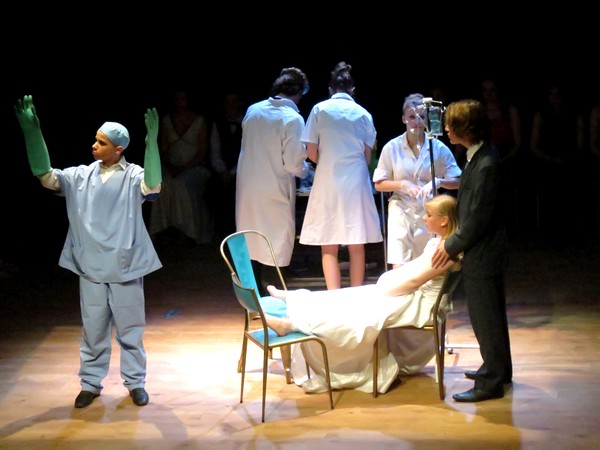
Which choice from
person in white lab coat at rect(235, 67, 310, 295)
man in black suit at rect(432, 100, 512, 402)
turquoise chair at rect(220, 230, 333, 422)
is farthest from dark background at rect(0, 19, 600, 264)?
man in black suit at rect(432, 100, 512, 402)

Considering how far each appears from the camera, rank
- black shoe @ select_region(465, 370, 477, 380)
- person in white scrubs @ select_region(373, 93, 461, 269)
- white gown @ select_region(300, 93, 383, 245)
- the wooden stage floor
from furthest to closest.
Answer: white gown @ select_region(300, 93, 383, 245), person in white scrubs @ select_region(373, 93, 461, 269), black shoe @ select_region(465, 370, 477, 380), the wooden stage floor

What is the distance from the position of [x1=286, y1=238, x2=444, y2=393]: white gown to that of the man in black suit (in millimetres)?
228

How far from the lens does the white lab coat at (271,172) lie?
6023 mm

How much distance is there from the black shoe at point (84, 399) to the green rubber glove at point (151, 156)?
3.21 ft

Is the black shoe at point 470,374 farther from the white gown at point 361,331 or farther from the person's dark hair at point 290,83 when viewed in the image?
the person's dark hair at point 290,83

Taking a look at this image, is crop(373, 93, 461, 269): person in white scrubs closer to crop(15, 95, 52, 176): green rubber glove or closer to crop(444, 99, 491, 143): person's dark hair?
crop(444, 99, 491, 143): person's dark hair

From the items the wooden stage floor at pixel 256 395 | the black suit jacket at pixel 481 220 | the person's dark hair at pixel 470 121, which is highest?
the person's dark hair at pixel 470 121

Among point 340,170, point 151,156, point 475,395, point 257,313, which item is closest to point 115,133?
point 151,156

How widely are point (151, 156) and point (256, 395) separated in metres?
1.18

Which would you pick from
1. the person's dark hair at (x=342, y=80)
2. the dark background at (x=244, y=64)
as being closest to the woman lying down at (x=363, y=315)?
the person's dark hair at (x=342, y=80)

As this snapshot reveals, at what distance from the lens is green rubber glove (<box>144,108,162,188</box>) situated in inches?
175

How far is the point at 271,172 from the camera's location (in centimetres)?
609

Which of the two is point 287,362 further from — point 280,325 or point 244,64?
point 244,64

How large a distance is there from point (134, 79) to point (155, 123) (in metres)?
4.63
